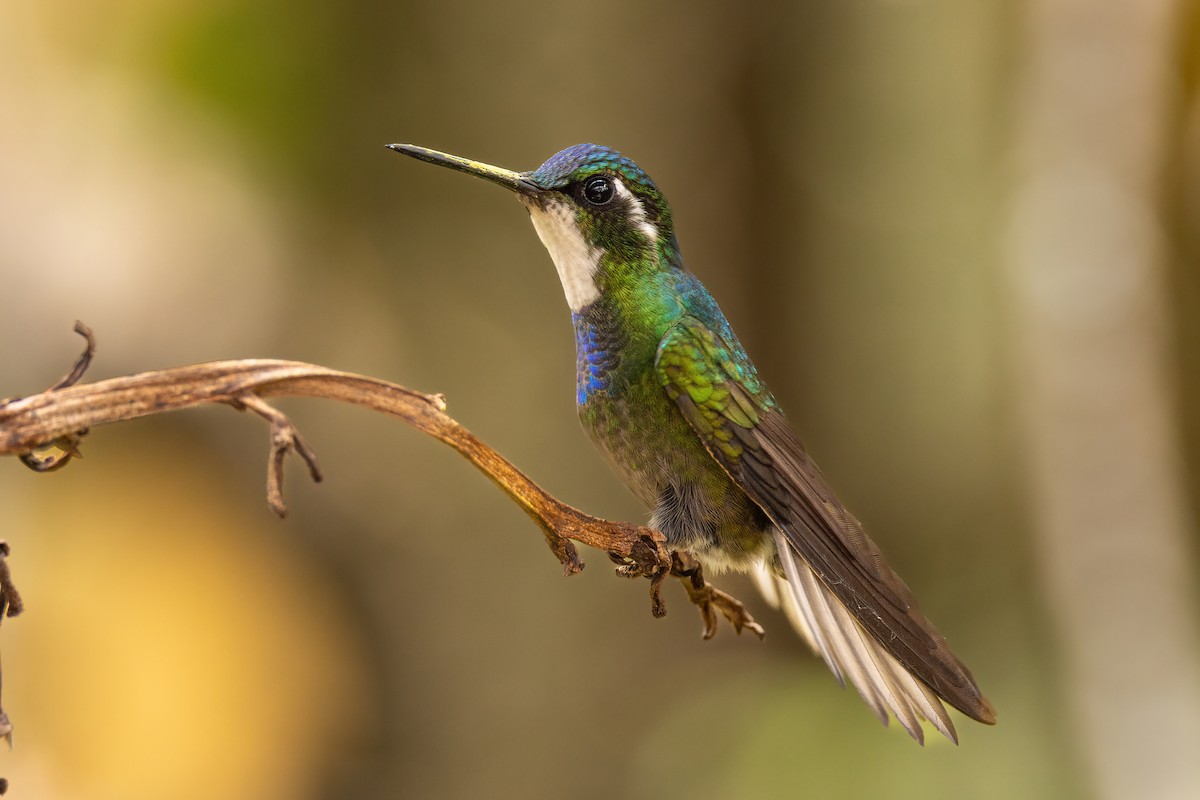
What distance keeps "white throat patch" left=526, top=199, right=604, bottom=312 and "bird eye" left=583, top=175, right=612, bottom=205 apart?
64mm

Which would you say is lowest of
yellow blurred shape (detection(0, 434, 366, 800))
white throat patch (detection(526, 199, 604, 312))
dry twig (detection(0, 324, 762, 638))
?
yellow blurred shape (detection(0, 434, 366, 800))

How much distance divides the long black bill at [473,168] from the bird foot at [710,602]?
94cm

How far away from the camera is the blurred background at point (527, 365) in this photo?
631 cm

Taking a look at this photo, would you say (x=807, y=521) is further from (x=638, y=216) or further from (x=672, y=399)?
(x=638, y=216)

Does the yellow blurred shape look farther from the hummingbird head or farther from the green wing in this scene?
the green wing

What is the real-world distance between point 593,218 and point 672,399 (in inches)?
22.2

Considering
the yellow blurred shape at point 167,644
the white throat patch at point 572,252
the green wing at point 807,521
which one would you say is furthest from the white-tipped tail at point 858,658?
the yellow blurred shape at point 167,644

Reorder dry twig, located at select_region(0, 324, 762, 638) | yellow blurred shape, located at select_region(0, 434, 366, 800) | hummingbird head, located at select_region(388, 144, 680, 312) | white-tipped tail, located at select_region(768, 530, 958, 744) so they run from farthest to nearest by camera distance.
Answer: yellow blurred shape, located at select_region(0, 434, 366, 800) → hummingbird head, located at select_region(388, 144, 680, 312) → white-tipped tail, located at select_region(768, 530, 958, 744) → dry twig, located at select_region(0, 324, 762, 638)

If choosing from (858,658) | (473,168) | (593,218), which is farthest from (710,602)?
(593,218)

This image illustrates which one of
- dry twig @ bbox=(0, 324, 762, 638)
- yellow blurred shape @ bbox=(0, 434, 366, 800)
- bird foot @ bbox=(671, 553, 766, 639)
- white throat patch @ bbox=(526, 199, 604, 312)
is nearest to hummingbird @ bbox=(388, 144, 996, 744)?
white throat patch @ bbox=(526, 199, 604, 312)

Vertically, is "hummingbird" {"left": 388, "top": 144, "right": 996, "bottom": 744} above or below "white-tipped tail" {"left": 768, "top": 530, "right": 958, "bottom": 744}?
above

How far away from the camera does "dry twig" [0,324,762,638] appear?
1.22 meters

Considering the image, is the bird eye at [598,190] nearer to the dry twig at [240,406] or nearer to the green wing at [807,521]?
the green wing at [807,521]

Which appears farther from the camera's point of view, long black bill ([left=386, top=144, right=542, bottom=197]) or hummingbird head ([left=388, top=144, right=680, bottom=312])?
hummingbird head ([left=388, top=144, right=680, bottom=312])
